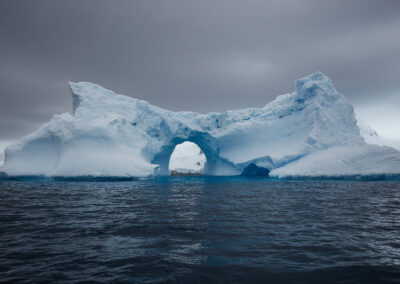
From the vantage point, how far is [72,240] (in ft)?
15.5

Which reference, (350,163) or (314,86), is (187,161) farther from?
(350,163)

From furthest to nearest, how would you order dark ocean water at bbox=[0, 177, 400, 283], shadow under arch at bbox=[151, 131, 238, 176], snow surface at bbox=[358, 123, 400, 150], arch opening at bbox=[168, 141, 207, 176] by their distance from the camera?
arch opening at bbox=[168, 141, 207, 176], snow surface at bbox=[358, 123, 400, 150], shadow under arch at bbox=[151, 131, 238, 176], dark ocean water at bbox=[0, 177, 400, 283]

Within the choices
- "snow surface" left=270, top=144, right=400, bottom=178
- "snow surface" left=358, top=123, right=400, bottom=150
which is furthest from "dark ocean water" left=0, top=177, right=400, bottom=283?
"snow surface" left=358, top=123, right=400, bottom=150

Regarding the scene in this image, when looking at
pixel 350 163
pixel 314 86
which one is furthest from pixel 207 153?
pixel 350 163

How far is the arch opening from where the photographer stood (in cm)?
5222

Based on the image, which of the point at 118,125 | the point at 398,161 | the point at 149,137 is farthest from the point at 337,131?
the point at 118,125

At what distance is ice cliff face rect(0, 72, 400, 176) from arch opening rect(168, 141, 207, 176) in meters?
17.8

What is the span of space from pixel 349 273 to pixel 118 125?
21654 millimetres

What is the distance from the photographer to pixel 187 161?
192 ft

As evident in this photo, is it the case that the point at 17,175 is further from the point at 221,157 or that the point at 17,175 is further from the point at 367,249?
the point at 367,249

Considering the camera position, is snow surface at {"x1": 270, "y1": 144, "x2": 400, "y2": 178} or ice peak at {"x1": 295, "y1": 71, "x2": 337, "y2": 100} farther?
ice peak at {"x1": 295, "y1": 71, "x2": 337, "y2": 100}

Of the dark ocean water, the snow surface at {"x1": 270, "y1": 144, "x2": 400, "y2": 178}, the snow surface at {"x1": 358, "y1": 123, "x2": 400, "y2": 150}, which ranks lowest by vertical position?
the dark ocean water

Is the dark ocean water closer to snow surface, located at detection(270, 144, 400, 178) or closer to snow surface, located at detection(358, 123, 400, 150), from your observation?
snow surface, located at detection(270, 144, 400, 178)

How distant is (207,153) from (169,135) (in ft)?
29.7
